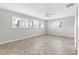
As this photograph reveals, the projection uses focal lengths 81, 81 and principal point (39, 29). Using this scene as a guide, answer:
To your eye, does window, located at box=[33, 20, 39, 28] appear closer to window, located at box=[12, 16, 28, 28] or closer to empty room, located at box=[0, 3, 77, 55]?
empty room, located at box=[0, 3, 77, 55]

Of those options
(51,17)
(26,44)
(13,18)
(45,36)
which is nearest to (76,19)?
(51,17)

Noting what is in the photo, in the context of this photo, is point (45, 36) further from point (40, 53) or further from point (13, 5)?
point (13, 5)

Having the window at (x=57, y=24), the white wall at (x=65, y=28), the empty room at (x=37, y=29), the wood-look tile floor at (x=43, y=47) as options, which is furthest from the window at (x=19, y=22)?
the window at (x=57, y=24)

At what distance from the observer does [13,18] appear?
5.47 ft

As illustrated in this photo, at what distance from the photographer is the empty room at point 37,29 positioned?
1656 millimetres

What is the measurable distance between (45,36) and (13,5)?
3.09 feet

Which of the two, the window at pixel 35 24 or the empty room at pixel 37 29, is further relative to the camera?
the window at pixel 35 24

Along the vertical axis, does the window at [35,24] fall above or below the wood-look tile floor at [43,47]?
above

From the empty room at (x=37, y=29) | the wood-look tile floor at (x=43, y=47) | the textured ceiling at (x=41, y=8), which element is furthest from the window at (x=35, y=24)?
the wood-look tile floor at (x=43, y=47)

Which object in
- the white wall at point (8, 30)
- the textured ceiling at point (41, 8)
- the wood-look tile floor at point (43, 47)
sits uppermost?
the textured ceiling at point (41, 8)

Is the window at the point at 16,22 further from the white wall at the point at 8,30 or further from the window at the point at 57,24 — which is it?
the window at the point at 57,24

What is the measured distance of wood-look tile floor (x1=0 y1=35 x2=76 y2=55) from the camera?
171 centimetres

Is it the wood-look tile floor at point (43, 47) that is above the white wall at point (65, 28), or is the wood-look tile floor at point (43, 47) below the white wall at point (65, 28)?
below

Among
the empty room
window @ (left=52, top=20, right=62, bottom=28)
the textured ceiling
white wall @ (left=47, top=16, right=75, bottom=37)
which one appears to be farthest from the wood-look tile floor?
the textured ceiling
